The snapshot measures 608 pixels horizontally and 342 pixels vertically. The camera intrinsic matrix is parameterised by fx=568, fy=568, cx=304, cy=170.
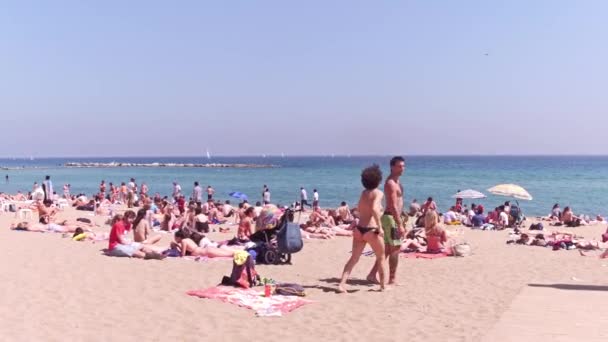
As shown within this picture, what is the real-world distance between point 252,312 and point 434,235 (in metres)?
5.82

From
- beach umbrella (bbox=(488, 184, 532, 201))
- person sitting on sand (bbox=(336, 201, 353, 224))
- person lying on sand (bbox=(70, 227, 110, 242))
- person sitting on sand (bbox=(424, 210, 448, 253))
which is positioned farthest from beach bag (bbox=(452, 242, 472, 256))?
beach umbrella (bbox=(488, 184, 532, 201))

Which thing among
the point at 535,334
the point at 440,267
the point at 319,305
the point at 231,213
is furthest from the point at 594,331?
the point at 231,213

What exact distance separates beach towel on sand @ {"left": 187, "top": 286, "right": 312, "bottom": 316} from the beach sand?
0.45 feet

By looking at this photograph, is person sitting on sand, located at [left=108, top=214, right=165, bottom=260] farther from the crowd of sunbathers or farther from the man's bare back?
the man's bare back

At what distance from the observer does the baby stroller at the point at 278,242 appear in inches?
377

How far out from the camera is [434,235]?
443 inches

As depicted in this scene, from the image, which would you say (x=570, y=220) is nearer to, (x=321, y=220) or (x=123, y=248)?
(x=321, y=220)

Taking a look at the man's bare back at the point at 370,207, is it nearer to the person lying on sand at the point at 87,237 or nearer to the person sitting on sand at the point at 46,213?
the person lying on sand at the point at 87,237

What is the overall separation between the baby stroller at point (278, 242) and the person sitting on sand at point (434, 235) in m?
2.85

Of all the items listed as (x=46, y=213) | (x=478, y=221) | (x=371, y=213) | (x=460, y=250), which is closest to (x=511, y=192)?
(x=478, y=221)

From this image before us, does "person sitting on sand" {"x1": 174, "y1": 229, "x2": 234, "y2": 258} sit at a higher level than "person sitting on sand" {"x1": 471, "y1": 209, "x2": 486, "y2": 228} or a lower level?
higher

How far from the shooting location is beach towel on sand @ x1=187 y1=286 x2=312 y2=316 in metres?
6.41

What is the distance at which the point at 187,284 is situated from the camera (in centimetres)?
778

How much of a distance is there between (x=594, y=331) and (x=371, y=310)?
2.27m
